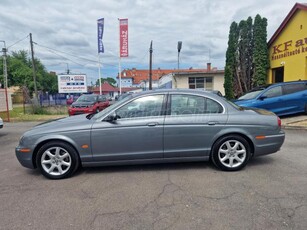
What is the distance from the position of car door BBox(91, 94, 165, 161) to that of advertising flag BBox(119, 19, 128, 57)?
18.9 m

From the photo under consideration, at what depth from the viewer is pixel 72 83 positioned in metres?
21.5

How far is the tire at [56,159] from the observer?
4059 millimetres

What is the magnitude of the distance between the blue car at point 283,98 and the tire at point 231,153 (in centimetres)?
542

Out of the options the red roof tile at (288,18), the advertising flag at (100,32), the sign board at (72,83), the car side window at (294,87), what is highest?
the advertising flag at (100,32)

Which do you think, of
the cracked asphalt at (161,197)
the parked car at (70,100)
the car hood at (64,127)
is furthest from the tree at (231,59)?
the parked car at (70,100)

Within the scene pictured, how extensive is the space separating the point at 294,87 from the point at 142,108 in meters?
8.22

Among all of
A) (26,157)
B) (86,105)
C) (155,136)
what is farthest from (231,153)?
(86,105)

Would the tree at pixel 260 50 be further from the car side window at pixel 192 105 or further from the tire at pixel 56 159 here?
the tire at pixel 56 159

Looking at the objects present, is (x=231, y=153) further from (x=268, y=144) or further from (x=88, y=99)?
(x=88, y=99)

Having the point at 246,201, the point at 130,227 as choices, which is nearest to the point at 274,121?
the point at 246,201

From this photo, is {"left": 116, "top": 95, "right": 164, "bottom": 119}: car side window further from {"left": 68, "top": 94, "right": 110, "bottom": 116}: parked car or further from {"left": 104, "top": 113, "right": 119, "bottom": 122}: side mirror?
{"left": 68, "top": 94, "right": 110, "bottom": 116}: parked car

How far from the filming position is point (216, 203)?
3.14 metres

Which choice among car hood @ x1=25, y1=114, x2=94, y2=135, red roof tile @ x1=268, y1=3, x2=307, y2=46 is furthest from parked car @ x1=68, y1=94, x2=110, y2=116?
red roof tile @ x1=268, y1=3, x2=307, y2=46

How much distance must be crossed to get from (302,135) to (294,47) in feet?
27.5
